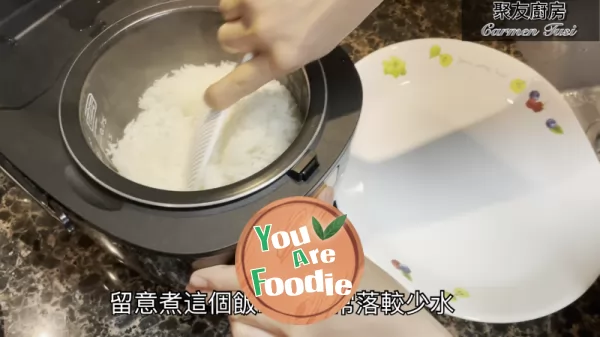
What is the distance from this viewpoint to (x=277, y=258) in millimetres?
488

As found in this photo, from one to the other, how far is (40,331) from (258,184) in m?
0.37

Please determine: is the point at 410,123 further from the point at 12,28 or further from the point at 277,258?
the point at 12,28

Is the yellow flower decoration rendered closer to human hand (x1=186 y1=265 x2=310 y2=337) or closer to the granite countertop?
the granite countertop

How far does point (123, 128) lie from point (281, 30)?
30 centimetres

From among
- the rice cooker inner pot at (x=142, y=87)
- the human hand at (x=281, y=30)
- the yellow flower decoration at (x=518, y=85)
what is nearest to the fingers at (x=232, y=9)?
the human hand at (x=281, y=30)

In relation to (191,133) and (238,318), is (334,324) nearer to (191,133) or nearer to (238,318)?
(238,318)

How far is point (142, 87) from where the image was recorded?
0.70 m

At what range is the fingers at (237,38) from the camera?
49 centimetres

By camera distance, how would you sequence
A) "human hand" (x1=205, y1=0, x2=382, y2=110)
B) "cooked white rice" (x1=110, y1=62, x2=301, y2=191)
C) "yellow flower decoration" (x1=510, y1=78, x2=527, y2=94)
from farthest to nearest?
"yellow flower decoration" (x1=510, y1=78, x2=527, y2=94)
"cooked white rice" (x1=110, y1=62, x2=301, y2=191)
"human hand" (x1=205, y1=0, x2=382, y2=110)

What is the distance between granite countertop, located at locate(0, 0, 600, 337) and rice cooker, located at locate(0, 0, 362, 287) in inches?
3.9

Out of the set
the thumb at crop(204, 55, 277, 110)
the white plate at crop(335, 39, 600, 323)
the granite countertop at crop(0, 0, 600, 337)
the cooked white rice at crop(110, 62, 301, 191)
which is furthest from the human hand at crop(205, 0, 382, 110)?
the granite countertop at crop(0, 0, 600, 337)

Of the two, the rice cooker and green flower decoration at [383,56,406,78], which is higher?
the rice cooker

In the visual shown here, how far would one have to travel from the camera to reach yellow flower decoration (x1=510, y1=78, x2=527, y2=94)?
0.81 meters

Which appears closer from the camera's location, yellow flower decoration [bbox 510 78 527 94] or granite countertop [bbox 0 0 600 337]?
granite countertop [bbox 0 0 600 337]
